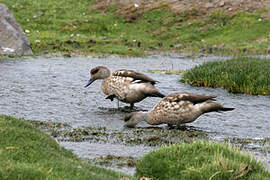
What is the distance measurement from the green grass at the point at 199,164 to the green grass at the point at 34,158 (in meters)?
0.80

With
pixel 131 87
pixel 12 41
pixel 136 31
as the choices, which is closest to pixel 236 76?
pixel 131 87

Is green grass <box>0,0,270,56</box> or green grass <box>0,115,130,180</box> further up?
green grass <box>0,0,270,56</box>

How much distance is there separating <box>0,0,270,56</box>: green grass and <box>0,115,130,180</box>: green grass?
21.2m

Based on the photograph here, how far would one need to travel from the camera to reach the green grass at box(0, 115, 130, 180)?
745 cm

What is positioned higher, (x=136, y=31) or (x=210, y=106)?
(x=136, y=31)

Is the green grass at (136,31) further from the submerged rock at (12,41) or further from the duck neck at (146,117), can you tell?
the duck neck at (146,117)

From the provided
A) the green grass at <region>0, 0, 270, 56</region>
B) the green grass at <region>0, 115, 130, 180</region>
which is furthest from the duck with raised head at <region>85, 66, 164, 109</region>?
the green grass at <region>0, 0, 270, 56</region>

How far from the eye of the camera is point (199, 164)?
872cm

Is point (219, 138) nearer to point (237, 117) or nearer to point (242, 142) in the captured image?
point (242, 142)

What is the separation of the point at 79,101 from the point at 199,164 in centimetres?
877

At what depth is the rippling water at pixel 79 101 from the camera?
14320 mm

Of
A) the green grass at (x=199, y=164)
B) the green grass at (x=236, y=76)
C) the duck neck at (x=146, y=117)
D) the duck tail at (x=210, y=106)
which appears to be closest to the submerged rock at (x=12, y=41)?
the green grass at (x=236, y=76)

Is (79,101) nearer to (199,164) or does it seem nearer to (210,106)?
(210,106)

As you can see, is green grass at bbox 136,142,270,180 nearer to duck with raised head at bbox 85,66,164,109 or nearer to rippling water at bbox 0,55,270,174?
rippling water at bbox 0,55,270,174
